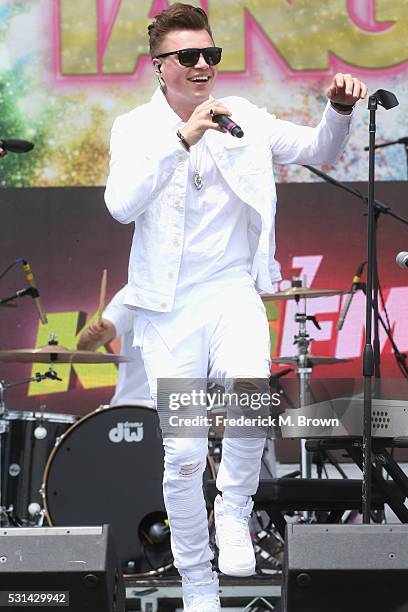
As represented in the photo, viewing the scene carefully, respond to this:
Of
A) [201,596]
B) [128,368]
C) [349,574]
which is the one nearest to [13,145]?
[201,596]

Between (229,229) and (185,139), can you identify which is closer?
(185,139)

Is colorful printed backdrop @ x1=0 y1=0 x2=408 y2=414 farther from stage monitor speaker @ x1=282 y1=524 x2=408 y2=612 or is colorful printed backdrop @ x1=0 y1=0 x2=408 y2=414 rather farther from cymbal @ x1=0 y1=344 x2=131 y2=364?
stage monitor speaker @ x1=282 y1=524 x2=408 y2=612

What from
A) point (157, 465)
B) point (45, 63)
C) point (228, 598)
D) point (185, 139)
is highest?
point (45, 63)

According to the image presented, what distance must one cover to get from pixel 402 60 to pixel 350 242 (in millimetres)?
1307

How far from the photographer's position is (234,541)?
129 inches

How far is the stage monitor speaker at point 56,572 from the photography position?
2.78 m

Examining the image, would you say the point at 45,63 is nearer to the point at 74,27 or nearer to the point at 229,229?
the point at 74,27

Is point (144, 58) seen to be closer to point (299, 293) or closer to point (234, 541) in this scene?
point (299, 293)

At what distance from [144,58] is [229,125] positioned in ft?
13.6

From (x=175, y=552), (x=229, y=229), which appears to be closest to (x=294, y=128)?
(x=229, y=229)

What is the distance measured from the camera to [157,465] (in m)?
5.14

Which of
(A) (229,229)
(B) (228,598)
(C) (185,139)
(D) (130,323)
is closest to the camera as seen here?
(C) (185,139)

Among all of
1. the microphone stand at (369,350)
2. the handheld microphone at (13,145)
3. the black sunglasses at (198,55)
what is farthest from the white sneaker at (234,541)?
the handheld microphone at (13,145)

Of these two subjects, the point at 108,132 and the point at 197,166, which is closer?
the point at 197,166
